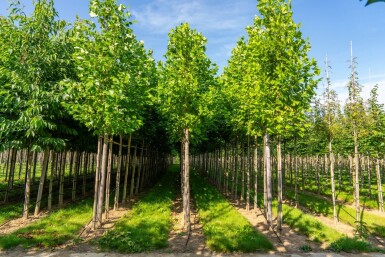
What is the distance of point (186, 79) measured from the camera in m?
15.2

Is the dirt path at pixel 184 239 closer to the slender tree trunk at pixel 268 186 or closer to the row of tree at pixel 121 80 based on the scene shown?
the row of tree at pixel 121 80

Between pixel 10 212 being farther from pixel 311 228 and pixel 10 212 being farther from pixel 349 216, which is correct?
pixel 349 216

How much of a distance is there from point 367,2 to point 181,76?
14006 mm

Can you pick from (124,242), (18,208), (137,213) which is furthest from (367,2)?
(18,208)

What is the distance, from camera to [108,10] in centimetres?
1484

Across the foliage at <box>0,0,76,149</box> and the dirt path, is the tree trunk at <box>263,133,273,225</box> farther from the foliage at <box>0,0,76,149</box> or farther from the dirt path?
the foliage at <box>0,0,76,149</box>

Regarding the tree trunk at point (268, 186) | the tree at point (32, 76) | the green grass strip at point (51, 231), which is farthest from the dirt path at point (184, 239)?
the tree at point (32, 76)

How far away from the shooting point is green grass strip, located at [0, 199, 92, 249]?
11820mm

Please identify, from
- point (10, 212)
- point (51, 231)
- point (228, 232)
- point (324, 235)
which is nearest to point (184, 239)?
point (228, 232)

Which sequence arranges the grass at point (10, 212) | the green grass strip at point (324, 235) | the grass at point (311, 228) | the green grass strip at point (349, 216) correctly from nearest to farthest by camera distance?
the green grass strip at point (324, 235)
the grass at point (311, 228)
the grass at point (10, 212)
the green grass strip at point (349, 216)

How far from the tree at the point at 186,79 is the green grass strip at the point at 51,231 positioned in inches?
209

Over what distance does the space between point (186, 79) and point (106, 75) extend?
3.86 metres

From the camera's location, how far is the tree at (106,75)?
536 inches

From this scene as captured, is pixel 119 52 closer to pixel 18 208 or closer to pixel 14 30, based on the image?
pixel 14 30
